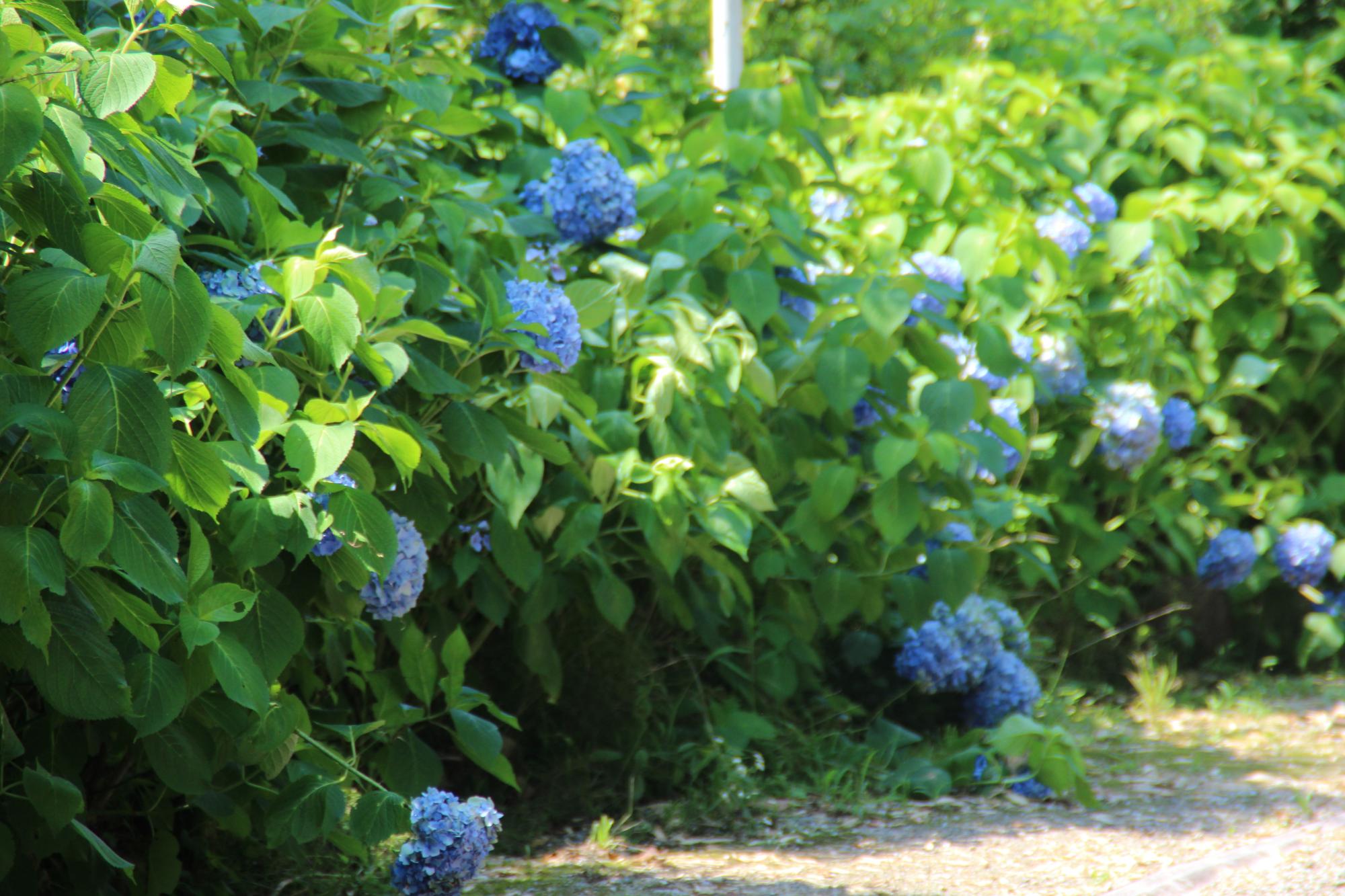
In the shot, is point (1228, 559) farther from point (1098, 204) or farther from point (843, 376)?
point (843, 376)

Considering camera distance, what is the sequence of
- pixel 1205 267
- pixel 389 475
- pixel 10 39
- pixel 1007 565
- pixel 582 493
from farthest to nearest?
pixel 1205 267, pixel 1007 565, pixel 582 493, pixel 389 475, pixel 10 39

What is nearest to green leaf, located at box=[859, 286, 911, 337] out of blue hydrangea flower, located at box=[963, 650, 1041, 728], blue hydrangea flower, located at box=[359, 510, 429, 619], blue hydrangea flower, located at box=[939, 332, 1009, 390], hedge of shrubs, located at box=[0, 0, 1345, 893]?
A: hedge of shrubs, located at box=[0, 0, 1345, 893]

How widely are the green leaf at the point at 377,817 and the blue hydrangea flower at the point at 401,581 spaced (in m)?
0.33

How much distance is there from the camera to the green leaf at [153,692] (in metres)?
1.78

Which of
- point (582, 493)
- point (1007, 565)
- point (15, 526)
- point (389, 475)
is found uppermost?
point (15, 526)

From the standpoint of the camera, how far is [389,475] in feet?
7.42

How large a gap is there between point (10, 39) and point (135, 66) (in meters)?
0.13

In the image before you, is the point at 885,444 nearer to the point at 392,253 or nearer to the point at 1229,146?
the point at 392,253

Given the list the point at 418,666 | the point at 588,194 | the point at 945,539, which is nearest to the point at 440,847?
the point at 418,666

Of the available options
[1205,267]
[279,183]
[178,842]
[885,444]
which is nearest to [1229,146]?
[1205,267]

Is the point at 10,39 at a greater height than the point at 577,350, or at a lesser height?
greater

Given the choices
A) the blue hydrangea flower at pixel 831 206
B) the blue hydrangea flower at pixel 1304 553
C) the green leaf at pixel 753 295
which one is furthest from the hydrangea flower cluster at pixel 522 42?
the blue hydrangea flower at pixel 1304 553

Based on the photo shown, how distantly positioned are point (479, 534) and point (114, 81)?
1.25 m

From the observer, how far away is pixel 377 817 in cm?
208
